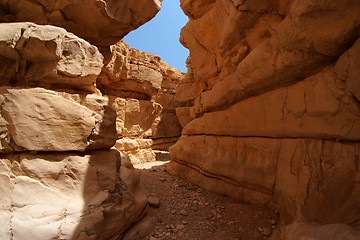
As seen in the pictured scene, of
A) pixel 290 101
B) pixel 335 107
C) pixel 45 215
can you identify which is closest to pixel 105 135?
pixel 45 215

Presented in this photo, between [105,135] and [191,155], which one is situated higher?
[105,135]

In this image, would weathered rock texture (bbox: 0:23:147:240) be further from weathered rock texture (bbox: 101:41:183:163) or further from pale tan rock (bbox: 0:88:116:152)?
weathered rock texture (bbox: 101:41:183:163)

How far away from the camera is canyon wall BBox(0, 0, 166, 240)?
9.21 feet

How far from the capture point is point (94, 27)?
591 centimetres

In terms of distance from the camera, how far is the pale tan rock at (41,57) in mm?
3330

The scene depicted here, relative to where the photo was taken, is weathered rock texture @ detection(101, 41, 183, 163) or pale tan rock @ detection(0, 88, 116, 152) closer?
pale tan rock @ detection(0, 88, 116, 152)

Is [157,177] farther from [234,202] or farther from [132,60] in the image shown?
[132,60]

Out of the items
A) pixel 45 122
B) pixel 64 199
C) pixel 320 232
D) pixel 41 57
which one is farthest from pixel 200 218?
pixel 41 57

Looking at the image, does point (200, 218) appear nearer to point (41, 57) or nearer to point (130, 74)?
point (41, 57)

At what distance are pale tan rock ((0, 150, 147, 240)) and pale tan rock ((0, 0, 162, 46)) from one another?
371 cm

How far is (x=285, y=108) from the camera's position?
3480 millimetres

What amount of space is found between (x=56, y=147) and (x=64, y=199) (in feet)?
2.47

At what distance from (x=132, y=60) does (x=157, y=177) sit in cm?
675

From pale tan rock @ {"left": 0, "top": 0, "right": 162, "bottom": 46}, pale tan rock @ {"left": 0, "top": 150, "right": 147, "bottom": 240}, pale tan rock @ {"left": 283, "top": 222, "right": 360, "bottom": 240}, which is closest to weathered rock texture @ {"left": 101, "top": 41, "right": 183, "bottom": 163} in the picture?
pale tan rock @ {"left": 0, "top": 0, "right": 162, "bottom": 46}
